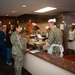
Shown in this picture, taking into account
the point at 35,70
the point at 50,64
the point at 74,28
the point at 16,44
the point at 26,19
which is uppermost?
the point at 26,19

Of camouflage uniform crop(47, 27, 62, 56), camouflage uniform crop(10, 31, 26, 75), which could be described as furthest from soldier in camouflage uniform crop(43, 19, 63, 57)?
camouflage uniform crop(10, 31, 26, 75)

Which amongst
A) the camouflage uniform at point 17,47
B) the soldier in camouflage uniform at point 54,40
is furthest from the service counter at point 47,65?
the camouflage uniform at point 17,47

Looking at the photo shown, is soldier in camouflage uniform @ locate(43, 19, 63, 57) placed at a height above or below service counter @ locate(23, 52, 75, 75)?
above

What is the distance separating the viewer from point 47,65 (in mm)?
2883

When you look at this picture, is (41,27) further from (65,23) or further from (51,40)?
(51,40)

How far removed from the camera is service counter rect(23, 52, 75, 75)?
2.31 metres

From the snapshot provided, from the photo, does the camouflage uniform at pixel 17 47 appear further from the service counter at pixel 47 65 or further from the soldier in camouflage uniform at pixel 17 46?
the service counter at pixel 47 65

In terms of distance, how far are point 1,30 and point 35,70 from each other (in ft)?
9.66

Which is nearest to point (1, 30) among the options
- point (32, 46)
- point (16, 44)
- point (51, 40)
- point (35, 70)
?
point (32, 46)

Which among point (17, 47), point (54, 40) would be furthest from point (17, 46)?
point (54, 40)

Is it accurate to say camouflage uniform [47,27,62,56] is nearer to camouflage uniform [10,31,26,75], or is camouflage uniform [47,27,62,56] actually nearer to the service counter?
the service counter

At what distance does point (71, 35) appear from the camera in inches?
239

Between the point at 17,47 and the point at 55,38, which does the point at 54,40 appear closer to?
the point at 55,38

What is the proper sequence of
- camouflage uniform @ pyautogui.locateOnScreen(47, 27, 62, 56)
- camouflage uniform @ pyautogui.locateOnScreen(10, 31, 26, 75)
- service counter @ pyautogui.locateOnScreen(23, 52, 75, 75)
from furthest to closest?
1. camouflage uniform @ pyautogui.locateOnScreen(10, 31, 26, 75)
2. camouflage uniform @ pyautogui.locateOnScreen(47, 27, 62, 56)
3. service counter @ pyautogui.locateOnScreen(23, 52, 75, 75)
